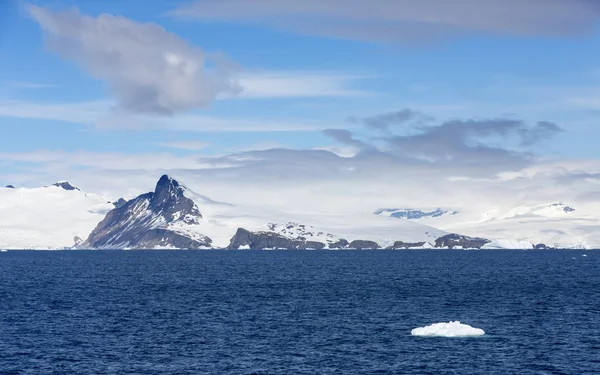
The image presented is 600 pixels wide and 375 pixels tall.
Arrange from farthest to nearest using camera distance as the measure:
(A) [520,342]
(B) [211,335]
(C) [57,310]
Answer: (C) [57,310]
(B) [211,335]
(A) [520,342]

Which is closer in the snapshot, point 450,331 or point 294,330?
point 450,331

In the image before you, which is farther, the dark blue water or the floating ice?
the floating ice

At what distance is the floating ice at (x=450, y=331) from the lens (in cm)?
9631

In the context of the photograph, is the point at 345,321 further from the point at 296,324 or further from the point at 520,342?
the point at 520,342

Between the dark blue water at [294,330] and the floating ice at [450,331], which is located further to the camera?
the floating ice at [450,331]

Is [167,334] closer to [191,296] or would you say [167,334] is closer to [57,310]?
[57,310]

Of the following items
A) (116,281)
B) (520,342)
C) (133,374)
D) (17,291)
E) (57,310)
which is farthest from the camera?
(116,281)

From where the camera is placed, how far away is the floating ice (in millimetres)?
96312

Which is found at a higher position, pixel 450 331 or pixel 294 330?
pixel 450 331

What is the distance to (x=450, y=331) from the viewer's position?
3787 inches

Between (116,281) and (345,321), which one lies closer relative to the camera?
(345,321)

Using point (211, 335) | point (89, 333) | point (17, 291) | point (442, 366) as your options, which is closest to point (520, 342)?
point (442, 366)

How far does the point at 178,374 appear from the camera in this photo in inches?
3039

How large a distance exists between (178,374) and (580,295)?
9377 centimetres
